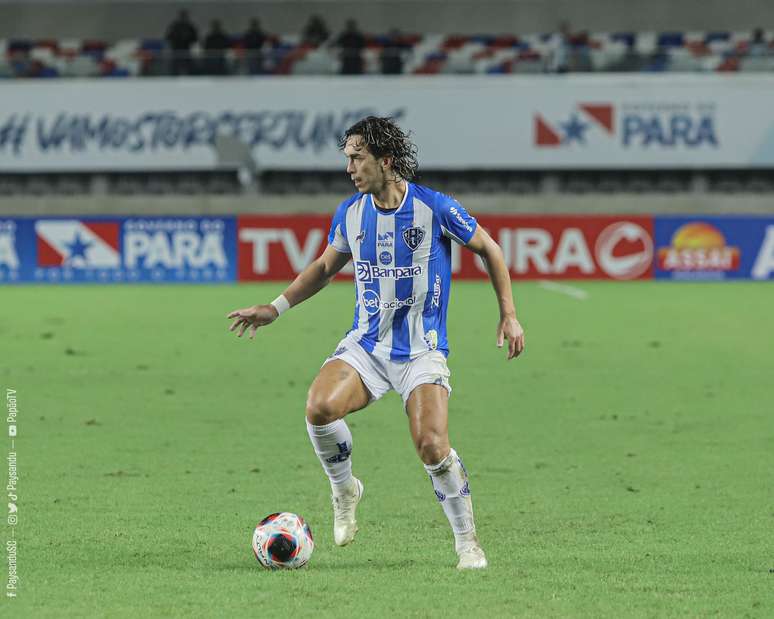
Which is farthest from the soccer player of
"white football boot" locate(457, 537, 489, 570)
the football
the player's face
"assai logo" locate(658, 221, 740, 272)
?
"assai logo" locate(658, 221, 740, 272)

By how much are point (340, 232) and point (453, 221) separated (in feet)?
1.95

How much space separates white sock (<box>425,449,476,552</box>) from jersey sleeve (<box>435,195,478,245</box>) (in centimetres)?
106

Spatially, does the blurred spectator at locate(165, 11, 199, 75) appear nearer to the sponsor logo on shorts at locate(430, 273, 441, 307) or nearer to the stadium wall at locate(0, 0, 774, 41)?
the stadium wall at locate(0, 0, 774, 41)

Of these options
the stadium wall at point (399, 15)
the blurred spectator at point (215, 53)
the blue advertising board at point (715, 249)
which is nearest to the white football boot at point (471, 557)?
the blue advertising board at point (715, 249)

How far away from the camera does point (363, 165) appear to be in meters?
6.64

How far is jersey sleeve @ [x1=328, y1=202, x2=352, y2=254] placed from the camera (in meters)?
7.01

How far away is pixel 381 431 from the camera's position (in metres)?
11.3

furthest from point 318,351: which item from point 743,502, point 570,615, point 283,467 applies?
point 570,615

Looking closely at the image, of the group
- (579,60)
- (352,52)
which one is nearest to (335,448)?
(352,52)

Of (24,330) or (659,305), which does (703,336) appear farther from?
(24,330)

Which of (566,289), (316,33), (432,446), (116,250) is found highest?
(432,446)

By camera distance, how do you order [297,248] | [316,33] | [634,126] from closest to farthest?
[297,248] < [634,126] < [316,33]

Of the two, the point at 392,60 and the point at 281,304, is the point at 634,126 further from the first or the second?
the point at 281,304

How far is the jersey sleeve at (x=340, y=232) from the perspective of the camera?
23.0 ft
